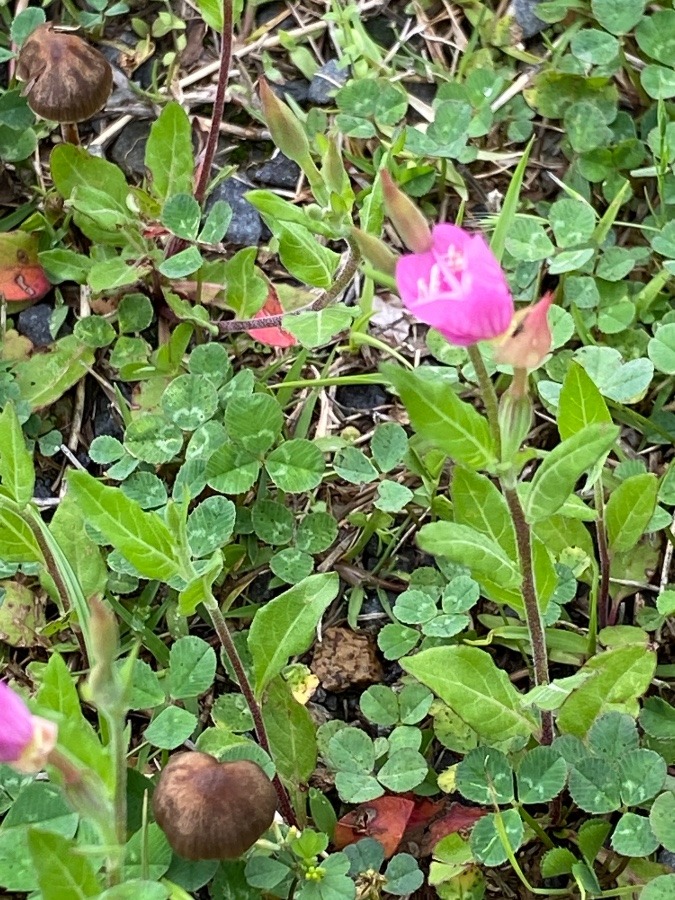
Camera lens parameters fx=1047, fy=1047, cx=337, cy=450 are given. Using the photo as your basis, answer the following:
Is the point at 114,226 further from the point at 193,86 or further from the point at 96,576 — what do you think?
the point at 96,576

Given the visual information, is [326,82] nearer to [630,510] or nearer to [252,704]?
[630,510]

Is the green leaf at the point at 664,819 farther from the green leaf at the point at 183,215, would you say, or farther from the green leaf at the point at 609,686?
the green leaf at the point at 183,215

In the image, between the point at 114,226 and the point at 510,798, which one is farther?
the point at 114,226

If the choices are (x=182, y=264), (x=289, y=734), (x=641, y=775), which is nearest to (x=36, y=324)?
(x=182, y=264)

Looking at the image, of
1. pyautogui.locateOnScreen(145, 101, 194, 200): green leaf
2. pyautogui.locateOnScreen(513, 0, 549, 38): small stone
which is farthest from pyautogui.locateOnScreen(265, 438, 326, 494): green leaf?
pyautogui.locateOnScreen(513, 0, 549, 38): small stone

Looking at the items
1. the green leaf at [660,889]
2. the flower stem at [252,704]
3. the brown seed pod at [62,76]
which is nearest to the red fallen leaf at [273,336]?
the brown seed pod at [62,76]

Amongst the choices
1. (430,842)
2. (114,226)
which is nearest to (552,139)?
(114,226)
